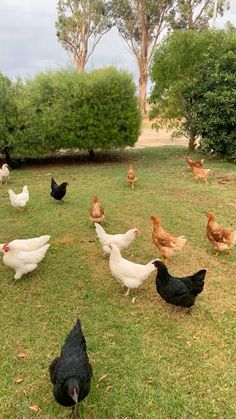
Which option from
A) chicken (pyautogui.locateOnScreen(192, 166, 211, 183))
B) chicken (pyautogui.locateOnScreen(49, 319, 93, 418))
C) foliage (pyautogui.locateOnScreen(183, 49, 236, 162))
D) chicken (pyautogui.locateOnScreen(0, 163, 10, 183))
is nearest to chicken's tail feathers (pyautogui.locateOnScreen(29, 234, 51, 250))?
chicken (pyautogui.locateOnScreen(49, 319, 93, 418))

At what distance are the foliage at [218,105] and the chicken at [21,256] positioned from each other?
9.35 metres

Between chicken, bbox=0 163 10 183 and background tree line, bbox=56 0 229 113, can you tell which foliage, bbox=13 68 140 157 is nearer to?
chicken, bbox=0 163 10 183

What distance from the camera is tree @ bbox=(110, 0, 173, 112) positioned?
33812 millimetres

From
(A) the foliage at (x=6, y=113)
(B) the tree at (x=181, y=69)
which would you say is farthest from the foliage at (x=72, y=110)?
(B) the tree at (x=181, y=69)

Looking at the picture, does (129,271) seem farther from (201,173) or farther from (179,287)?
(201,173)

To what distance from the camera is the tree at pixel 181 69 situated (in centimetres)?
1338

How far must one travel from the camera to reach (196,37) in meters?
13.5

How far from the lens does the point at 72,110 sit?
40.4ft

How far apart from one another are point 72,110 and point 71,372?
10409 millimetres

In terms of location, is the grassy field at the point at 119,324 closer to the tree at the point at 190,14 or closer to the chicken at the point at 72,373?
the chicken at the point at 72,373

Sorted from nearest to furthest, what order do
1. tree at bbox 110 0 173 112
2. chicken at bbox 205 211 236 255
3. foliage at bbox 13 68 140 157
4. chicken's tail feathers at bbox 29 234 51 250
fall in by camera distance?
chicken's tail feathers at bbox 29 234 51 250, chicken at bbox 205 211 236 255, foliage at bbox 13 68 140 157, tree at bbox 110 0 173 112

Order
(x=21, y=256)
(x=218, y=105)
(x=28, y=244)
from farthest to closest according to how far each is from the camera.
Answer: (x=218, y=105) < (x=28, y=244) < (x=21, y=256)

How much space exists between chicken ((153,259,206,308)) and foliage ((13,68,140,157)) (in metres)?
8.79

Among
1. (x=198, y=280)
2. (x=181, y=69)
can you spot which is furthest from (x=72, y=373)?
(x=181, y=69)
